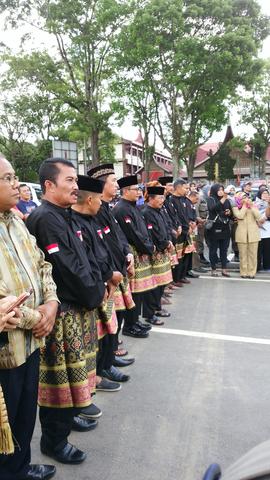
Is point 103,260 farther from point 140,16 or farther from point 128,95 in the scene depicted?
point 128,95

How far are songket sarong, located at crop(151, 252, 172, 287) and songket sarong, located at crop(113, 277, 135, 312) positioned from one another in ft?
4.23

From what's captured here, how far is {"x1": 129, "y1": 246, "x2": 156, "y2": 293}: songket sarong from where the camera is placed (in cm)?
494

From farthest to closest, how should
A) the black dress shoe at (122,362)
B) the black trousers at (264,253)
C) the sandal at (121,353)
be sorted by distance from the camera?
the black trousers at (264,253)
the sandal at (121,353)
the black dress shoe at (122,362)

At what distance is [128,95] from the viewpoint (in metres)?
17.6

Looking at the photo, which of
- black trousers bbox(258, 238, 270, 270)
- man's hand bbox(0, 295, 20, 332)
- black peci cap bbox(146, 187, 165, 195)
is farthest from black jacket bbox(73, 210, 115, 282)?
black trousers bbox(258, 238, 270, 270)

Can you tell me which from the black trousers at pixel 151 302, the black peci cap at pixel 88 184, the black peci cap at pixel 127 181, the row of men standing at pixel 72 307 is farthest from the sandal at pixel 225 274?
the black peci cap at pixel 88 184

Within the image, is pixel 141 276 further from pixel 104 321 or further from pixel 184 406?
pixel 184 406

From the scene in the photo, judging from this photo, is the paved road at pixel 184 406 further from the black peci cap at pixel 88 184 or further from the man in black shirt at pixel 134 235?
the black peci cap at pixel 88 184

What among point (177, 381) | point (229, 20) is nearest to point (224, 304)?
point (177, 381)

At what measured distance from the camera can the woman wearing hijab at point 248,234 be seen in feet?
27.2

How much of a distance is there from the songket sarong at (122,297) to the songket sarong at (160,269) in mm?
1290

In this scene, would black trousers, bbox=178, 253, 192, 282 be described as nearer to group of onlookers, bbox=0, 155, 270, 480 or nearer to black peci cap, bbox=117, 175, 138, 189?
black peci cap, bbox=117, 175, 138, 189

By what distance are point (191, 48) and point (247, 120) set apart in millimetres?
22113

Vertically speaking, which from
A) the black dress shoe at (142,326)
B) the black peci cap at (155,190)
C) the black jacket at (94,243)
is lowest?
the black dress shoe at (142,326)
